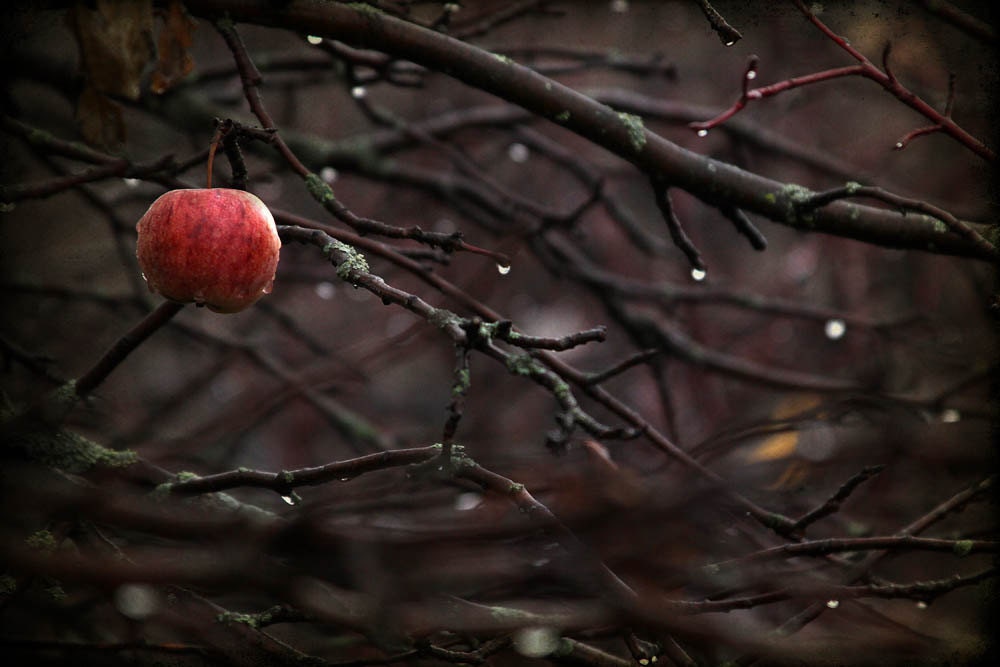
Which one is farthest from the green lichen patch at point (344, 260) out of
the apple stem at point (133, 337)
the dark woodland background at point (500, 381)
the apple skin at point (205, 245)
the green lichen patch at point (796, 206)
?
the green lichen patch at point (796, 206)

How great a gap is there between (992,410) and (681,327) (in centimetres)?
186

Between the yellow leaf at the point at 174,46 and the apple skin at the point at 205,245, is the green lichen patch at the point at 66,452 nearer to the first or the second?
the apple skin at the point at 205,245

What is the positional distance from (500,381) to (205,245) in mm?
3337

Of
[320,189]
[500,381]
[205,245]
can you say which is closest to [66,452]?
[205,245]

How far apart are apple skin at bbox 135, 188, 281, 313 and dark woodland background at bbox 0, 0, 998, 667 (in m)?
0.08

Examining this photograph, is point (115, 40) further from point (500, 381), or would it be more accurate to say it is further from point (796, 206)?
point (500, 381)

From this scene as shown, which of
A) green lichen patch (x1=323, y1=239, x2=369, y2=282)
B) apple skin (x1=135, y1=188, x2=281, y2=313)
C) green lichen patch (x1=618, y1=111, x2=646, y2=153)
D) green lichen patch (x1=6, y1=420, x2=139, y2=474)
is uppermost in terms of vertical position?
green lichen patch (x1=618, y1=111, x2=646, y2=153)

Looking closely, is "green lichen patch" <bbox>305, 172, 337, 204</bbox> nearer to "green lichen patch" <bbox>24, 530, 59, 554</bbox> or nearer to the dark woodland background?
the dark woodland background

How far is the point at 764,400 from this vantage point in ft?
13.0

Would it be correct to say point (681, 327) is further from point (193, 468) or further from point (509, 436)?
point (193, 468)

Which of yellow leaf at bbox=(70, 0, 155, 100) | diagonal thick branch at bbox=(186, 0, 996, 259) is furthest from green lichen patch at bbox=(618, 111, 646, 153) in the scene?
yellow leaf at bbox=(70, 0, 155, 100)

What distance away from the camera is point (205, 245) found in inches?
44.3

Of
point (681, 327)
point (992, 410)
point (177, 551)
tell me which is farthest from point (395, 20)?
point (681, 327)

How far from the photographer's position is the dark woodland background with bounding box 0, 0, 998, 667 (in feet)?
2.40
